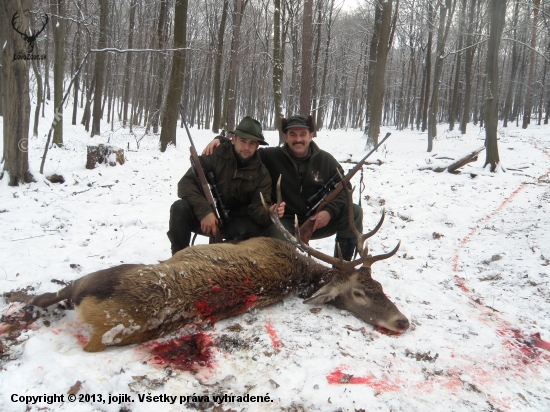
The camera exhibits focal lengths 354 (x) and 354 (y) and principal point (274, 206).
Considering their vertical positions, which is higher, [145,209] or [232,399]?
[145,209]

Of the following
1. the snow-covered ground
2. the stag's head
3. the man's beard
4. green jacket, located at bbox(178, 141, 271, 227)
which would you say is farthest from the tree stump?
the stag's head

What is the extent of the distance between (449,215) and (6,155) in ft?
28.6

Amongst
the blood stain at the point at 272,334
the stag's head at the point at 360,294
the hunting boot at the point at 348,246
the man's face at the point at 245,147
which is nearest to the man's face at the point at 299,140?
the man's face at the point at 245,147

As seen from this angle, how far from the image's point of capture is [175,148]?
13.8 meters

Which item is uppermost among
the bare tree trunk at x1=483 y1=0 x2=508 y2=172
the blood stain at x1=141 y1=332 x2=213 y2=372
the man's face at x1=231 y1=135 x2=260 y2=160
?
the bare tree trunk at x1=483 y1=0 x2=508 y2=172

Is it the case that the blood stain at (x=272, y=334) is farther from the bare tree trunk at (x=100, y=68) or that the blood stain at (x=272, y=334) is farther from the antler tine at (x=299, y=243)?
the bare tree trunk at (x=100, y=68)

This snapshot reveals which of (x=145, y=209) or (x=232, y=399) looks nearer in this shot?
(x=232, y=399)

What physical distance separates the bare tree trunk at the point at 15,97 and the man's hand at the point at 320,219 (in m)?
6.25

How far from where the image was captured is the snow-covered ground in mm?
2203

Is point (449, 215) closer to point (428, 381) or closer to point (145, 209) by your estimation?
point (428, 381)

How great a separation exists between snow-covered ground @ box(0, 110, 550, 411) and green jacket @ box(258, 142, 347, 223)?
108 centimetres

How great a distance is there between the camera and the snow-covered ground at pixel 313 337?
7.23 feet

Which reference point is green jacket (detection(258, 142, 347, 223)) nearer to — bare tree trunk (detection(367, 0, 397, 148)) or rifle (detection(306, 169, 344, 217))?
rifle (detection(306, 169, 344, 217))

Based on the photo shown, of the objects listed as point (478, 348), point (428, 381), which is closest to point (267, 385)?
point (428, 381)
